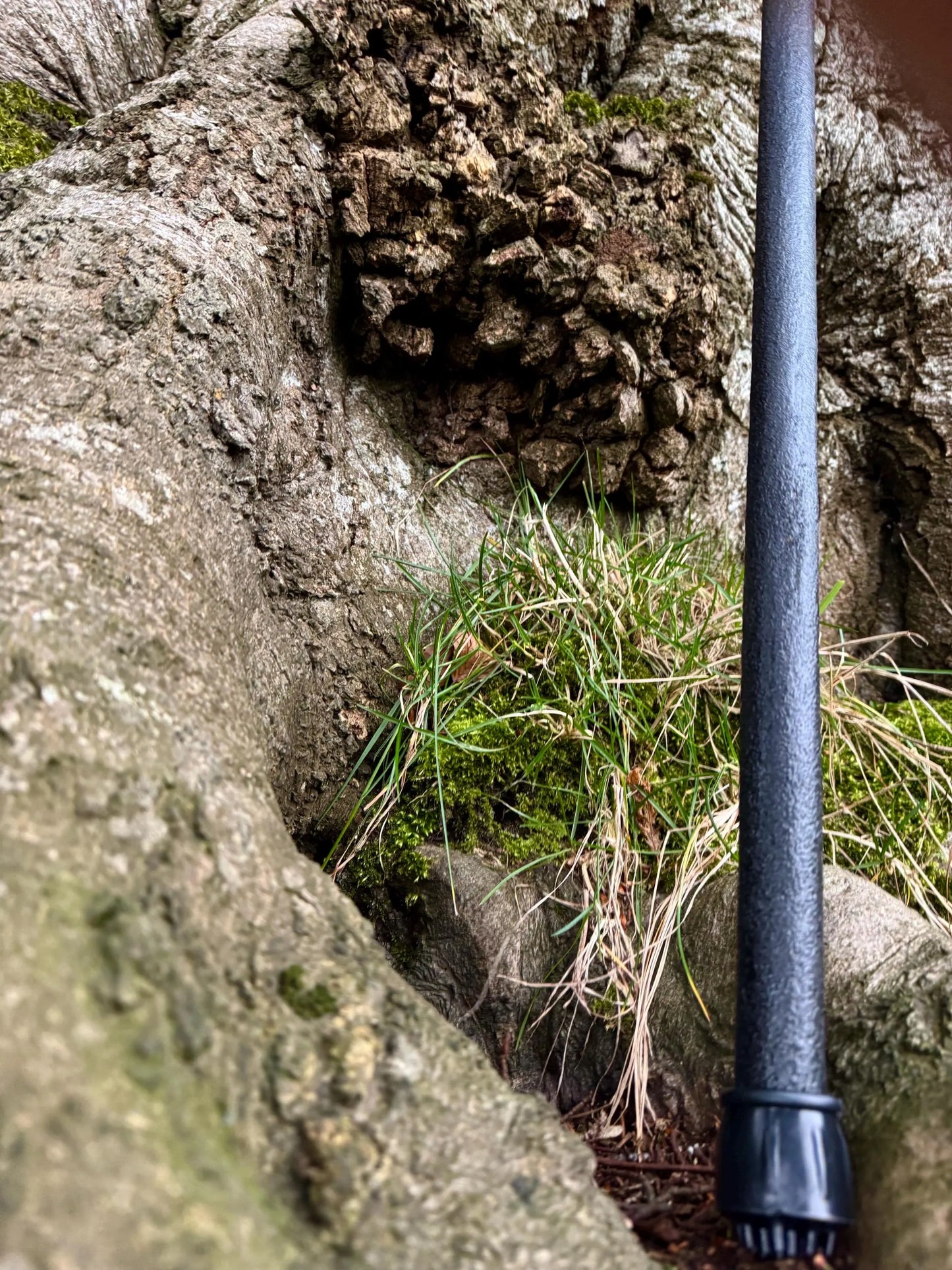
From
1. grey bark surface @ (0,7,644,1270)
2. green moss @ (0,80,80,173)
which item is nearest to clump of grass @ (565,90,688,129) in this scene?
grey bark surface @ (0,7,644,1270)

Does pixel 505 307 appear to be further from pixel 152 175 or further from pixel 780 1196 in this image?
pixel 780 1196

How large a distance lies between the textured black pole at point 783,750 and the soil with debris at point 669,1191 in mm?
73

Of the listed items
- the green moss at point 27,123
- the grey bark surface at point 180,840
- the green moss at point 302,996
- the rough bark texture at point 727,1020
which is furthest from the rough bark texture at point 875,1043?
the green moss at point 27,123

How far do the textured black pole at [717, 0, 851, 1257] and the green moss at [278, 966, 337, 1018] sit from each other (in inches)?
14.4

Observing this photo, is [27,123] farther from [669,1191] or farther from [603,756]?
[669,1191]

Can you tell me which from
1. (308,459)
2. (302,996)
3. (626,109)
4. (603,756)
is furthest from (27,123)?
(302,996)

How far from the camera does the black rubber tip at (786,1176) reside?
0.70 meters

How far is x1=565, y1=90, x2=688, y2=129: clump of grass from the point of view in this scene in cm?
182

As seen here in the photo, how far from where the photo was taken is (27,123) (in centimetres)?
172

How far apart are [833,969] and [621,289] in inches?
47.7

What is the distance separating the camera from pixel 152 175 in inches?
51.9

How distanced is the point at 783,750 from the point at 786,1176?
39cm

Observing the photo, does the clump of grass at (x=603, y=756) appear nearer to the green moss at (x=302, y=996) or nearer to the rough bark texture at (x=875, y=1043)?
the rough bark texture at (x=875, y=1043)

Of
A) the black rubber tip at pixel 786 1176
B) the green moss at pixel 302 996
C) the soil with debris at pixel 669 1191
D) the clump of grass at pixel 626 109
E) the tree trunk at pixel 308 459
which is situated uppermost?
the clump of grass at pixel 626 109
